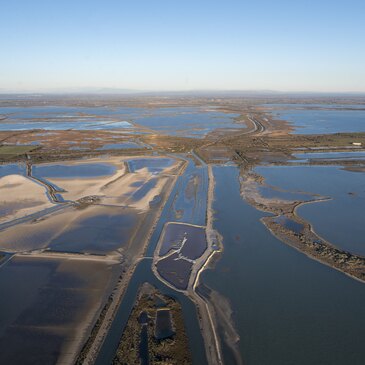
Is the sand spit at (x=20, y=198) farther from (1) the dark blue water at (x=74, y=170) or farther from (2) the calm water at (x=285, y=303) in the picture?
(2) the calm water at (x=285, y=303)

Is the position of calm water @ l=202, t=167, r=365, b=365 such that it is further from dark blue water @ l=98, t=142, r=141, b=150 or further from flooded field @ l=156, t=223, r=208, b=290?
dark blue water @ l=98, t=142, r=141, b=150

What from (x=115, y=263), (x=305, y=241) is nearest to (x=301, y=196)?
(x=305, y=241)

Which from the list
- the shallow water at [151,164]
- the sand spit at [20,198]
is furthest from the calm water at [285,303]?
the shallow water at [151,164]

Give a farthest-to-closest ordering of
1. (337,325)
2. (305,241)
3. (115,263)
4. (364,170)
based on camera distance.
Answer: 1. (364,170)
2. (305,241)
3. (115,263)
4. (337,325)

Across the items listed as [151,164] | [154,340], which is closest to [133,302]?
[154,340]

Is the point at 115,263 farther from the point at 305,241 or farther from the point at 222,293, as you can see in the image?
the point at 305,241

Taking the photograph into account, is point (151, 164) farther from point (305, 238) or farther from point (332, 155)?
point (332, 155)

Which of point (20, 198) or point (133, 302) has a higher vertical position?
point (20, 198)
